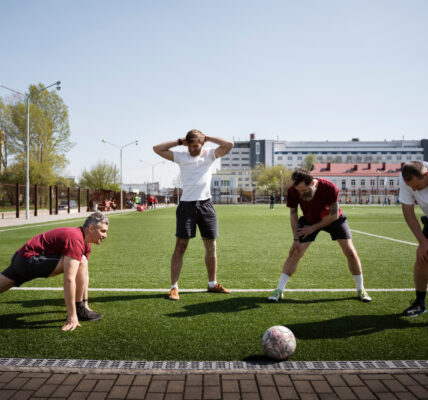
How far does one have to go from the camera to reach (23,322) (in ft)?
13.4

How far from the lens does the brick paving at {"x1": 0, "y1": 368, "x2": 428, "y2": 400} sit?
2634mm

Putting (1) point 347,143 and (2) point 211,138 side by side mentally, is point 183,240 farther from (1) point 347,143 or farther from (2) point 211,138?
(1) point 347,143

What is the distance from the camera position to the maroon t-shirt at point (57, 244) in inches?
148

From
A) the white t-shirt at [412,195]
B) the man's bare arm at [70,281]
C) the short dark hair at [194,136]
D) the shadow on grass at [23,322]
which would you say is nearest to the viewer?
the man's bare arm at [70,281]

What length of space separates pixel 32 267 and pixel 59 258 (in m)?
0.25

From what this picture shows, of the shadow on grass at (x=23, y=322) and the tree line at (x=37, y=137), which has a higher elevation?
the tree line at (x=37, y=137)

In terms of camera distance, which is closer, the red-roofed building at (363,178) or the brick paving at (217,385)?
the brick paving at (217,385)

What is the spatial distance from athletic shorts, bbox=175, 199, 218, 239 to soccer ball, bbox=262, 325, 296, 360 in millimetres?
2088

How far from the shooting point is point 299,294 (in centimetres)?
533

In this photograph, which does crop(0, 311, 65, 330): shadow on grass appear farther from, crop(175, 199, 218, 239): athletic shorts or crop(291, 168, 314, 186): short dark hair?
crop(291, 168, 314, 186): short dark hair

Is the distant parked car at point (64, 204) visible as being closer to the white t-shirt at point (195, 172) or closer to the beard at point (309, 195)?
the white t-shirt at point (195, 172)

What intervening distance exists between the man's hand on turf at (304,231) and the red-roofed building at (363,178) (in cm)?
9941

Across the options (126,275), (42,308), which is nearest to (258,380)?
(42,308)

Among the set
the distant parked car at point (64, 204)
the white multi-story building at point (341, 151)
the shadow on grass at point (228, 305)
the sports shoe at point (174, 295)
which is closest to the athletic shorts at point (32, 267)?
the shadow on grass at point (228, 305)
